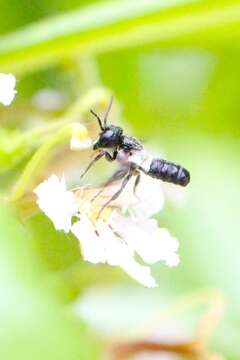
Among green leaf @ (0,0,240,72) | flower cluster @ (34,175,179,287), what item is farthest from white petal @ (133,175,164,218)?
green leaf @ (0,0,240,72)

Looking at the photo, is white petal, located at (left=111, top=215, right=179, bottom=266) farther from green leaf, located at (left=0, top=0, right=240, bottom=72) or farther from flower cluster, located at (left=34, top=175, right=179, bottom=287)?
green leaf, located at (left=0, top=0, right=240, bottom=72)

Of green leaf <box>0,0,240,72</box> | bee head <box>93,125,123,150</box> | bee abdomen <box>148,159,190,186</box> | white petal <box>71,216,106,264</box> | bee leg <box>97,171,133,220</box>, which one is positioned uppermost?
green leaf <box>0,0,240,72</box>

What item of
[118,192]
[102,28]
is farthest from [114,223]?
[102,28]


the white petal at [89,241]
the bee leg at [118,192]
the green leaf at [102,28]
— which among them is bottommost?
the white petal at [89,241]

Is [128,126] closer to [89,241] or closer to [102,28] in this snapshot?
[102,28]

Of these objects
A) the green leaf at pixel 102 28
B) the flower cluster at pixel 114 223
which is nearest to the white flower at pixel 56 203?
the flower cluster at pixel 114 223

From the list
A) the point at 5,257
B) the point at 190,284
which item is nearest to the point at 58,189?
the point at 5,257

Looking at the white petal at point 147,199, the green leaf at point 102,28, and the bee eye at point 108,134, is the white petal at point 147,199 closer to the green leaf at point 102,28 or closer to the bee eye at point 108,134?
the bee eye at point 108,134

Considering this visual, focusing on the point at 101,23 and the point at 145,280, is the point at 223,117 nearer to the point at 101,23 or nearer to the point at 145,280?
the point at 101,23
